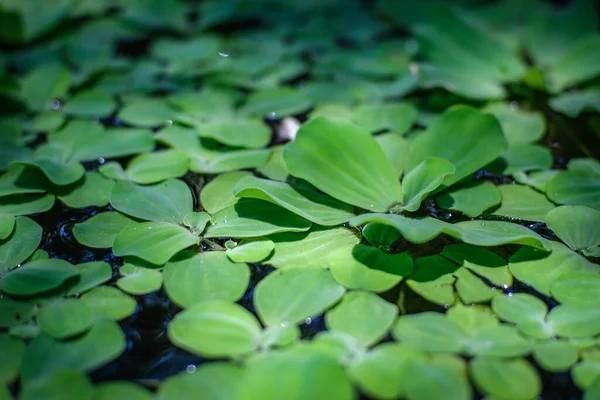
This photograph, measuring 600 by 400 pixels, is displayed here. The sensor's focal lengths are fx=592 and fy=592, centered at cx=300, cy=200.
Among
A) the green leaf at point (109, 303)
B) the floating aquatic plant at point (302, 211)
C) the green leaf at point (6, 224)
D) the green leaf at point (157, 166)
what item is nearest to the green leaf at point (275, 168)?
the floating aquatic plant at point (302, 211)

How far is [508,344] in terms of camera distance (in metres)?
1.13

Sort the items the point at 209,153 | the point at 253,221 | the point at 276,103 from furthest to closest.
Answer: the point at 276,103 → the point at 209,153 → the point at 253,221

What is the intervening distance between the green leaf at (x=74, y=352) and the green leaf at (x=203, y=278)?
0.15 m

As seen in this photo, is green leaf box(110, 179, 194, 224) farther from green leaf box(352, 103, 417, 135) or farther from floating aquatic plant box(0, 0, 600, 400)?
green leaf box(352, 103, 417, 135)

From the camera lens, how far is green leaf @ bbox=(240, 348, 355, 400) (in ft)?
3.20

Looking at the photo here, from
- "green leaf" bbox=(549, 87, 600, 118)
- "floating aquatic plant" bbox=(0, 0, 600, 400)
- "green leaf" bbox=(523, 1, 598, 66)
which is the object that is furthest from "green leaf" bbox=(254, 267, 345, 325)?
"green leaf" bbox=(523, 1, 598, 66)

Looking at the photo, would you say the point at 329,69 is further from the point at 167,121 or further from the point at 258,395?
the point at 258,395

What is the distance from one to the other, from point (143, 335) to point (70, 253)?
34 centimetres

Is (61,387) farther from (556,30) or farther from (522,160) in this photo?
(556,30)

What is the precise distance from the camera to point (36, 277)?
127cm

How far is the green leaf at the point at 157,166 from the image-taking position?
162 centimetres

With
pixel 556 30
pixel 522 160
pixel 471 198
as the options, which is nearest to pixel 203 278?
pixel 471 198

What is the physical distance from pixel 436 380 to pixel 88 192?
1046mm

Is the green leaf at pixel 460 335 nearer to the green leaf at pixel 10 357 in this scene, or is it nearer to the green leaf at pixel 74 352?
the green leaf at pixel 74 352
